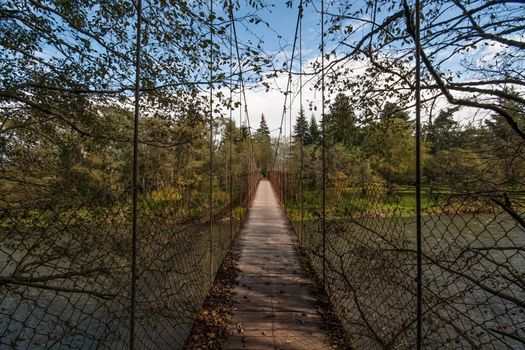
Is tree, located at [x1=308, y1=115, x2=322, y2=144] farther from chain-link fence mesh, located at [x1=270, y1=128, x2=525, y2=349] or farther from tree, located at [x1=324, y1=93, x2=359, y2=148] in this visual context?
chain-link fence mesh, located at [x1=270, y1=128, x2=525, y2=349]

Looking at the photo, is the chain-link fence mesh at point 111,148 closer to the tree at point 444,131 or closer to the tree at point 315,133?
the tree at point 444,131

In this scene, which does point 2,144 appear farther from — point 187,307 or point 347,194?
point 347,194

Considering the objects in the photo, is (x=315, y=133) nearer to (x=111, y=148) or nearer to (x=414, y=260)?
(x=111, y=148)

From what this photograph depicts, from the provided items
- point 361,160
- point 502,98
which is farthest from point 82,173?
point 502,98

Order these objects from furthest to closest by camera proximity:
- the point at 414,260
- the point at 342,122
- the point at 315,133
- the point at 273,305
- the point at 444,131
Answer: the point at 315,133
the point at 342,122
the point at 444,131
the point at 273,305
the point at 414,260

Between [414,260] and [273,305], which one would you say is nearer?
[414,260]

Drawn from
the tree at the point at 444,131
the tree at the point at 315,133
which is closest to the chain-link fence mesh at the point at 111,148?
the tree at the point at 444,131

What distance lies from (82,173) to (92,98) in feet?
2.10

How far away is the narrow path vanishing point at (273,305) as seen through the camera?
2180mm

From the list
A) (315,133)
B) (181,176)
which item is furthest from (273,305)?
(315,133)

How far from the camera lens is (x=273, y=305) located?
2760 millimetres

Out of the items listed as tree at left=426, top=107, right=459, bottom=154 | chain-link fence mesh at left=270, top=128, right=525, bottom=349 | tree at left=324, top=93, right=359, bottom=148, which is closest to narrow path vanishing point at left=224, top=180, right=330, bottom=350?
chain-link fence mesh at left=270, top=128, right=525, bottom=349

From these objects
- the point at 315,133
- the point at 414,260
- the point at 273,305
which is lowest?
the point at 273,305

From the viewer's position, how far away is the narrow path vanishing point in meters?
2.18
